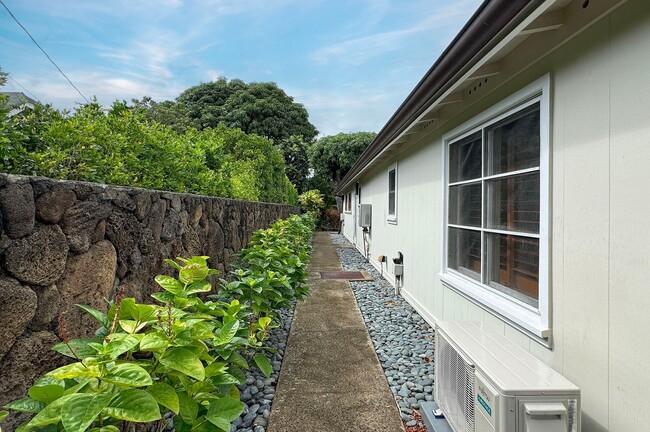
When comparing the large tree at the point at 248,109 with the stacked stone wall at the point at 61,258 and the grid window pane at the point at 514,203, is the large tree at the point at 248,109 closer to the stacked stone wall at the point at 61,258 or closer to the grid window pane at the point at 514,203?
the stacked stone wall at the point at 61,258

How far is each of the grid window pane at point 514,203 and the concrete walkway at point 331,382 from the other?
1596 millimetres

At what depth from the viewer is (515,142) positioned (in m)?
2.52

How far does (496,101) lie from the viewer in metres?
2.71

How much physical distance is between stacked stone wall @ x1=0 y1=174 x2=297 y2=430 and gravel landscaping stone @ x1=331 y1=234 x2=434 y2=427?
2098mm

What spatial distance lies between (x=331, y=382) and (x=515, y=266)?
171 centimetres

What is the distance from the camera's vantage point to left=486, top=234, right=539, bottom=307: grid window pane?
7.48ft

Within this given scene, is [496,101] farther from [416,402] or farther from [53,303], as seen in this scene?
[53,303]

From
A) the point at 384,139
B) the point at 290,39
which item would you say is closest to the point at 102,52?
the point at 290,39

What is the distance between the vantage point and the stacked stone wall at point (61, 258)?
4.47 feet

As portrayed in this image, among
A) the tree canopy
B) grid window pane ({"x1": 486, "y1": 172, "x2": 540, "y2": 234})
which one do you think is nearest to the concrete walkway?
grid window pane ({"x1": 486, "y1": 172, "x2": 540, "y2": 234})

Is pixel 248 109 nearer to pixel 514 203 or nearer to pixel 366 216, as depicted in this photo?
pixel 366 216

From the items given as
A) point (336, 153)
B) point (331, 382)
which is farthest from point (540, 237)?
point (336, 153)

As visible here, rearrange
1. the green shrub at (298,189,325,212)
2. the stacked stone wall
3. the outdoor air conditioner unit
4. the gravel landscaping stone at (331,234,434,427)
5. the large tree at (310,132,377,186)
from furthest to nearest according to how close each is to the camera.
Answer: the large tree at (310,132,377,186), the green shrub at (298,189,325,212), the gravel landscaping stone at (331,234,434,427), the outdoor air conditioner unit, the stacked stone wall

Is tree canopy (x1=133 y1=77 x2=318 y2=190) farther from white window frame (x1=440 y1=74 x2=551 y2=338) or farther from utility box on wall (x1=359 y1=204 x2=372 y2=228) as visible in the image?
white window frame (x1=440 y1=74 x2=551 y2=338)
